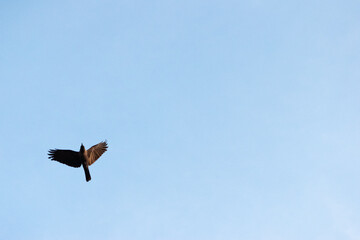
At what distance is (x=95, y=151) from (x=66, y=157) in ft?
5.62

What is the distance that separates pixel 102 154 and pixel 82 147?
1645mm

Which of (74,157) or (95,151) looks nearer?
(74,157)

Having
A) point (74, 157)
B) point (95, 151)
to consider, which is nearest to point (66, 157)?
point (74, 157)

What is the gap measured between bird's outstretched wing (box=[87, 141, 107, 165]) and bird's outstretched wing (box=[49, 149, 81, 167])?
704 millimetres

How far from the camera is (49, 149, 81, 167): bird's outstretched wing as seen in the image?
24.3 metres

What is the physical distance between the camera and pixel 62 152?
80.2 feet

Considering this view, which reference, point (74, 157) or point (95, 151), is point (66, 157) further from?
point (95, 151)

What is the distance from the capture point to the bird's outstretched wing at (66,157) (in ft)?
79.8

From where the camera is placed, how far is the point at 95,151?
2533 cm

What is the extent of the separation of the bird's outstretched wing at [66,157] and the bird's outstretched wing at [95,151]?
0.70 m

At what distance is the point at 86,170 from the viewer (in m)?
24.4

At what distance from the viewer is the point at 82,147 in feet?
79.5

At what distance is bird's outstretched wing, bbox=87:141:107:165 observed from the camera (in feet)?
81.7

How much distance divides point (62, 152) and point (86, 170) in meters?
1.69
